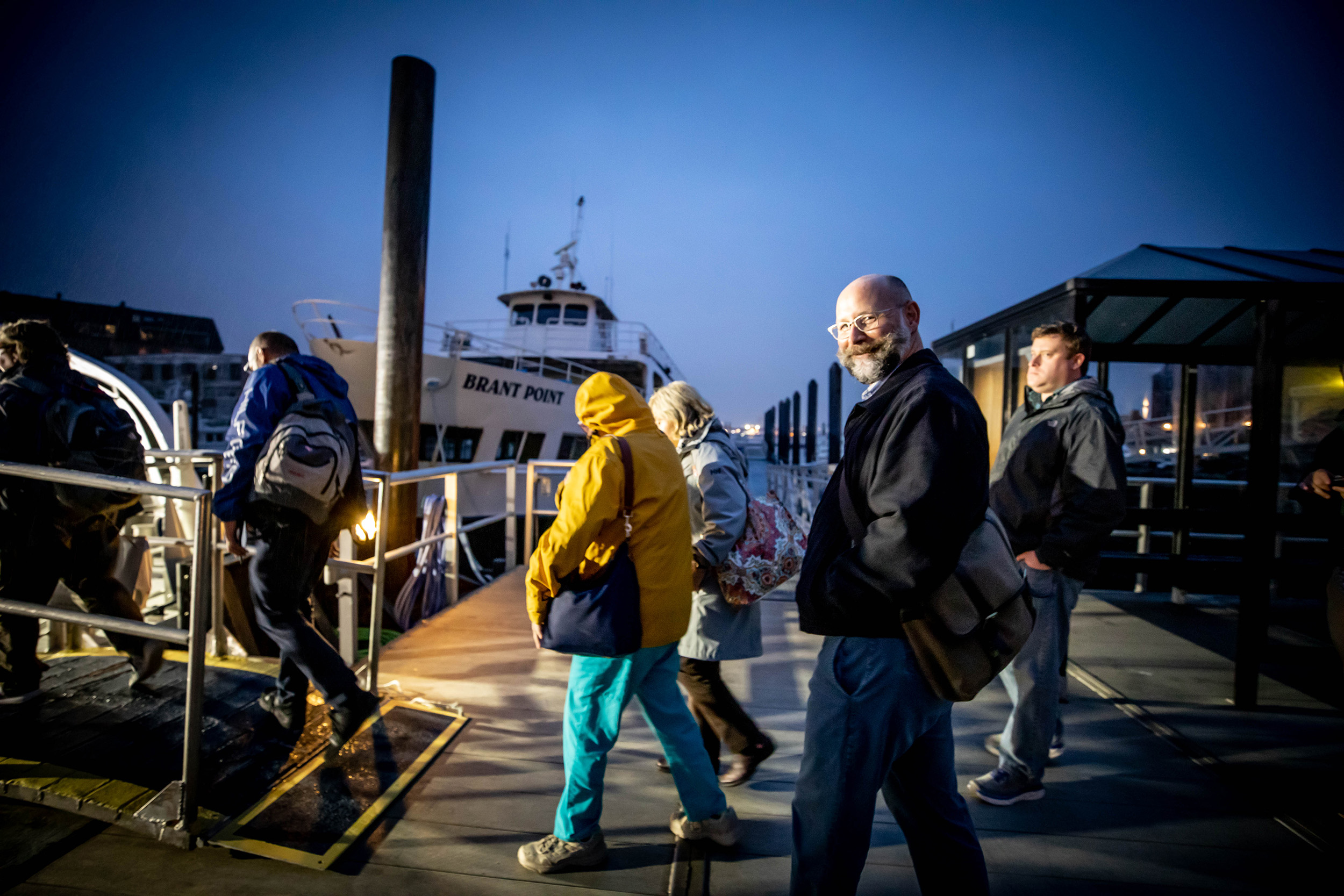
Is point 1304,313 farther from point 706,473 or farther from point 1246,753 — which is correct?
point 706,473

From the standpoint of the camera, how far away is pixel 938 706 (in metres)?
1.33

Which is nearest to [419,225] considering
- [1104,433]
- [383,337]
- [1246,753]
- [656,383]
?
[383,337]

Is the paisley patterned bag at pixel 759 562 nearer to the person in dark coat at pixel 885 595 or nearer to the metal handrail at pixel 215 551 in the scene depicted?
the person in dark coat at pixel 885 595

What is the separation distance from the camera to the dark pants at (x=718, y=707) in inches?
89.5

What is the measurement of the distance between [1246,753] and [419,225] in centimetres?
651

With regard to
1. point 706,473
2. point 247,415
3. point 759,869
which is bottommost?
point 759,869

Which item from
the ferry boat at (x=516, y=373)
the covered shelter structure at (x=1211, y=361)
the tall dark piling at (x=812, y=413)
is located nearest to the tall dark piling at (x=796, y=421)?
the tall dark piling at (x=812, y=413)

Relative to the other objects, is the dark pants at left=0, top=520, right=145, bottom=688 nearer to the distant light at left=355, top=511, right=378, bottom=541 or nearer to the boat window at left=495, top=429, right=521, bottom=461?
the distant light at left=355, top=511, right=378, bottom=541

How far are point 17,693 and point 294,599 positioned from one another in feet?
4.18

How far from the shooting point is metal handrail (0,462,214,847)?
6.08 feet

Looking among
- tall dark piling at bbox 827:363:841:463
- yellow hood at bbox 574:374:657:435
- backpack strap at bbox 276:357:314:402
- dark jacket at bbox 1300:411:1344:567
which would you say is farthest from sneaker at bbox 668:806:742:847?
tall dark piling at bbox 827:363:841:463

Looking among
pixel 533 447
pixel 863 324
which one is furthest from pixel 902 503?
pixel 533 447

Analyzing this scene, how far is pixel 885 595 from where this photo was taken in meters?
1.21

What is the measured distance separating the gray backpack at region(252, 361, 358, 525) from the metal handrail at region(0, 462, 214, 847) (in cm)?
28
